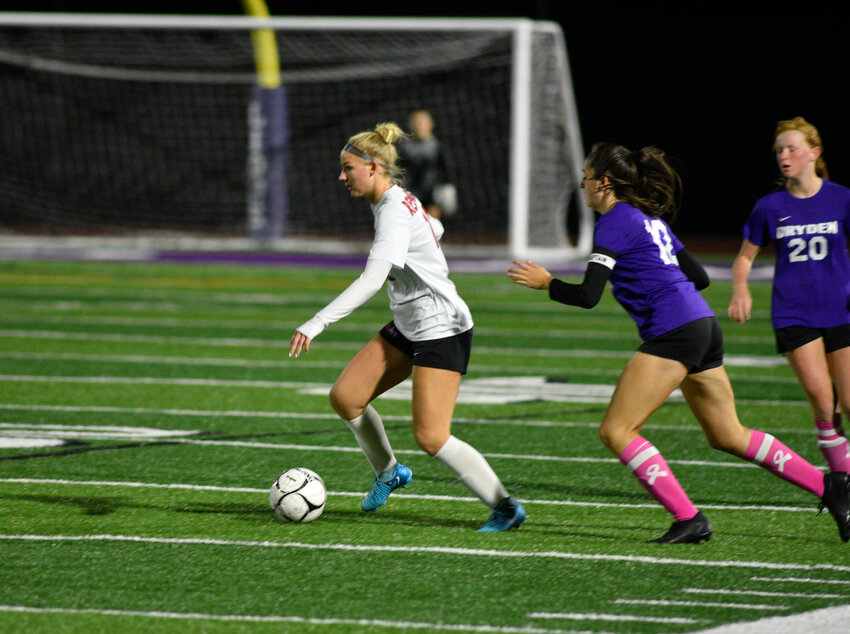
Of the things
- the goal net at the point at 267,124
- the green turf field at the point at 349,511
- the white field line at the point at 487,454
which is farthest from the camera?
the goal net at the point at 267,124

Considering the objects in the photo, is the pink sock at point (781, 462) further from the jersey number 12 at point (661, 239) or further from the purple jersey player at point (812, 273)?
the jersey number 12 at point (661, 239)

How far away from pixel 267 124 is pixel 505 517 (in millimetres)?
19938

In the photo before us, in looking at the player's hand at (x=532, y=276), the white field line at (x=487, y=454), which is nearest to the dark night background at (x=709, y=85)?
the white field line at (x=487, y=454)

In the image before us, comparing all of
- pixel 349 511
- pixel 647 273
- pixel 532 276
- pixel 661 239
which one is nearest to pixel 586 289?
pixel 532 276

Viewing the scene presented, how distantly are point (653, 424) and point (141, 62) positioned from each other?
2032 cm

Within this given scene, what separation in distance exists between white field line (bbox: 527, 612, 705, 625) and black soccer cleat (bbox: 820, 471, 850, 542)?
1477mm

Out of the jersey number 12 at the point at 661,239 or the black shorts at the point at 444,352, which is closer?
the jersey number 12 at the point at 661,239

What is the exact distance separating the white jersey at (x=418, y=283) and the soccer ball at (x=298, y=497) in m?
0.82

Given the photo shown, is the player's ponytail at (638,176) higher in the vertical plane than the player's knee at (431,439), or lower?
higher

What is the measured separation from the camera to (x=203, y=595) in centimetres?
495

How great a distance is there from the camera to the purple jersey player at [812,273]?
6.56m

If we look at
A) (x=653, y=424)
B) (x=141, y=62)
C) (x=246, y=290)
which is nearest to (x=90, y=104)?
(x=141, y=62)

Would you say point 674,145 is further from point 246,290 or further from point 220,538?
point 220,538

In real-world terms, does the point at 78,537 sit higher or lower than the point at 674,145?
higher
